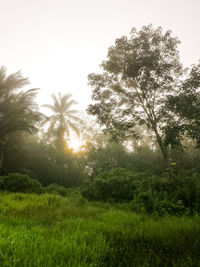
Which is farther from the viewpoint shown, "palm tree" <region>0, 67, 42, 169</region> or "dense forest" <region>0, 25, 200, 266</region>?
"palm tree" <region>0, 67, 42, 169</region>

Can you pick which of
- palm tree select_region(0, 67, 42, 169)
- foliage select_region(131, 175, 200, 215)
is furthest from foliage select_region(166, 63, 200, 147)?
palm tree select_region(0, 67, 42, 169)

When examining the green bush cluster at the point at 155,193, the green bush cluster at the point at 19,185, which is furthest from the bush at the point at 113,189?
the green bush cluster at the point at 19,185

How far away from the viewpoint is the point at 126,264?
6.34ft

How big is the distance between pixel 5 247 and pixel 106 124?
856cm

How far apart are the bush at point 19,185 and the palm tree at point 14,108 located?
4.85 metres

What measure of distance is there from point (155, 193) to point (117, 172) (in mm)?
5993

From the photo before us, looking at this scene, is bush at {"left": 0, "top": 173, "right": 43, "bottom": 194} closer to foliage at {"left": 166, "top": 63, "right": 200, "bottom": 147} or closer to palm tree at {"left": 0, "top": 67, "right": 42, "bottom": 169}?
palm tree at {"left": 0, "top": 67, "right": 42, "bottom": 169}

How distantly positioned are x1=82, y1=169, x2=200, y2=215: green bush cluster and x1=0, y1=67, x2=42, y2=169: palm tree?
8.50 m

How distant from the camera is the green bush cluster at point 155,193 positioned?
16.7ft

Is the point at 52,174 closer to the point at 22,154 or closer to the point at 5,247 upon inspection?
the point at 22,154

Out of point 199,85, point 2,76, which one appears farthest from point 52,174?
point 199,85

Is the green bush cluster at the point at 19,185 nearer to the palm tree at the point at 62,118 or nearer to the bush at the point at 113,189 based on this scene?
the bush at the point at 113,189

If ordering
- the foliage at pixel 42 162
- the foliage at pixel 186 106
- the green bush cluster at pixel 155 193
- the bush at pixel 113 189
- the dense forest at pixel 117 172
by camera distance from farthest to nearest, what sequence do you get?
the foliage at pixel 42 162
the bush at pixel 113 189
the foliage at pixel 186 106
the green bush cluster at pixel 155 193
the dense forest at pixel 117 172

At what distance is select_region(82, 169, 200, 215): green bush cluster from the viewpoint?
200 inches
